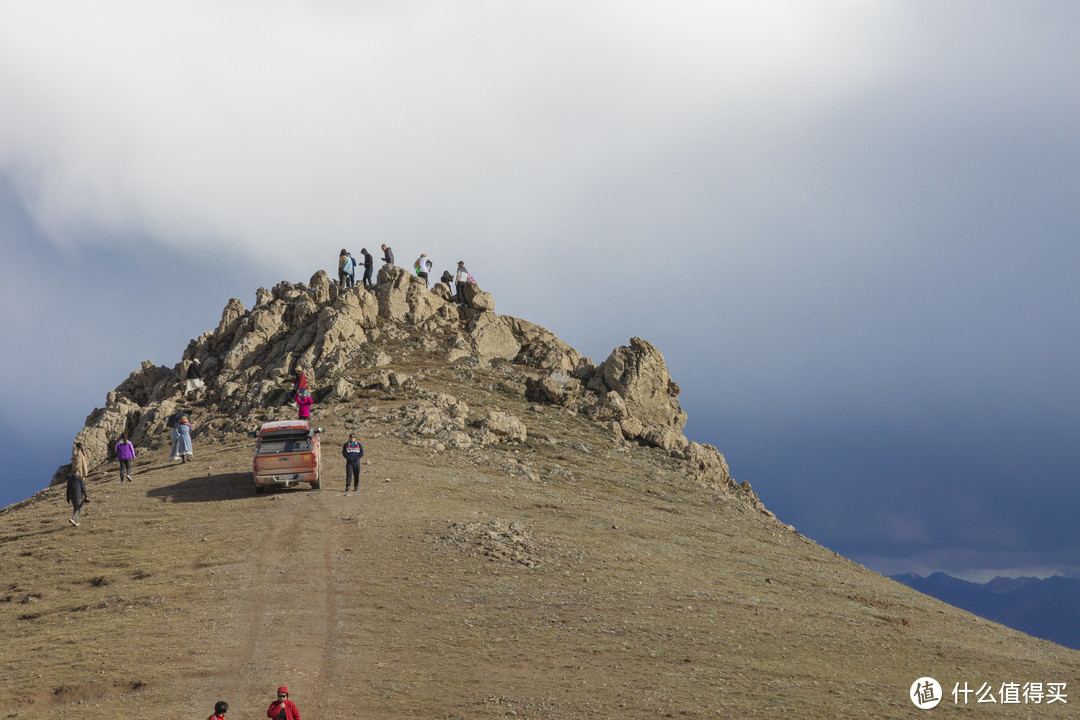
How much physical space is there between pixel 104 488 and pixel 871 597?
31.8 m

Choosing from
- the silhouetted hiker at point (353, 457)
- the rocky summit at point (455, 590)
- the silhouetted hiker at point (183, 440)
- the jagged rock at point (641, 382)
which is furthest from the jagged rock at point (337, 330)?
the silhouetted hiker at point (353, 457)

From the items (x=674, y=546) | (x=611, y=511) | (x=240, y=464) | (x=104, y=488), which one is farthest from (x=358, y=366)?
(x=674, y=546)

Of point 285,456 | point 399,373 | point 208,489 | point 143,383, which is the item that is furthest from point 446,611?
point 143,383

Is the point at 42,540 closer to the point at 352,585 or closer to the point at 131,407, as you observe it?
the point at 352,585

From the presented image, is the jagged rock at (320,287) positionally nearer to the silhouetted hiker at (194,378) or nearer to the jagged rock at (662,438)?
the silhouetted hiker at (194,378)

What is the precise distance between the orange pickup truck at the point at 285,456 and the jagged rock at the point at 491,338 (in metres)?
25.3

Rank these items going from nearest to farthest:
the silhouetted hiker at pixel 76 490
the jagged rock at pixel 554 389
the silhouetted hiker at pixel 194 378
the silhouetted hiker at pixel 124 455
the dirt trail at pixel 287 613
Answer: the dirt trail at pixel 287 613 → the silhouetted hiker at pixel 76 490 → the silhouetted hiker at pixel 124 455 → the jagged rock at pixel 554 389 → the silhouetted hiker at pixel 194 378

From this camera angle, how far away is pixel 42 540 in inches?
1173

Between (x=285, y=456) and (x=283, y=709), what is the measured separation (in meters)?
20.0

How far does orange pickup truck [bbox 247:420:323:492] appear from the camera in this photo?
112 ft

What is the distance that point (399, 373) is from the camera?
172 ft

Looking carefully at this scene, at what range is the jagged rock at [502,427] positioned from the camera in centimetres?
4581

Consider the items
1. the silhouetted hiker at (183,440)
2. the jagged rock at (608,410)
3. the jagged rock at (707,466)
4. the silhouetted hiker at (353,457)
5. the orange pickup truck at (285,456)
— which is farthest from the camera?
the jagged rock at (608,410)

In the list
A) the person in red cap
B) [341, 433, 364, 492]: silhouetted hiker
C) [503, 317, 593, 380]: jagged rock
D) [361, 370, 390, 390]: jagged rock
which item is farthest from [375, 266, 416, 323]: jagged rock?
the person in red cap
